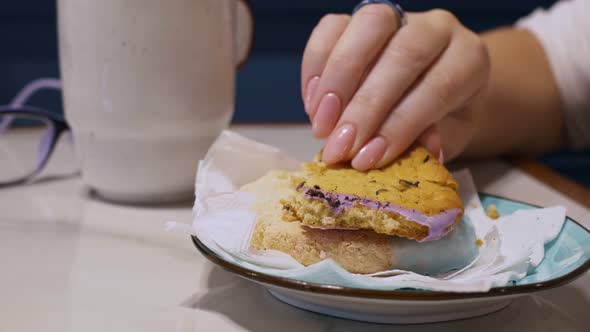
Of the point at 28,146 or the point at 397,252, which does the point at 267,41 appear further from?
the point at 397,252

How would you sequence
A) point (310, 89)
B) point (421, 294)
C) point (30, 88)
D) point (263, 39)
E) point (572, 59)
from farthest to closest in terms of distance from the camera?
1. point (263, 39)
2. point (572, 59)
3. point (30, 88)
4. point (310, 89)
5. point (421, 294)

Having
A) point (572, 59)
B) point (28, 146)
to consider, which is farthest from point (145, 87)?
point (572, 59)

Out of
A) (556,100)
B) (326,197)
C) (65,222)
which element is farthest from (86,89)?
(556,100)

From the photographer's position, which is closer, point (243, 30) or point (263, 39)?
point (243, 30)

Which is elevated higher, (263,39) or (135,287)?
(135,287)

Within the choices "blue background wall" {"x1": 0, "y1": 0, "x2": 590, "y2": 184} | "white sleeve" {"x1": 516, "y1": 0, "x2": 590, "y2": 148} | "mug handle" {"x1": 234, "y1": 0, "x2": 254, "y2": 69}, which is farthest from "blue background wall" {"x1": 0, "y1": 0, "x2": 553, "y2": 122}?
"mug handle" {"x1": 234, "y1": 0, "x2": 254, "y2": 69}

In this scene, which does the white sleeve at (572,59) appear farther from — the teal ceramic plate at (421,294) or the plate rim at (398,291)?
the plate rim at (398,291)

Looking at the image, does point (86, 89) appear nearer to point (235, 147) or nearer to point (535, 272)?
point (235, 147)
